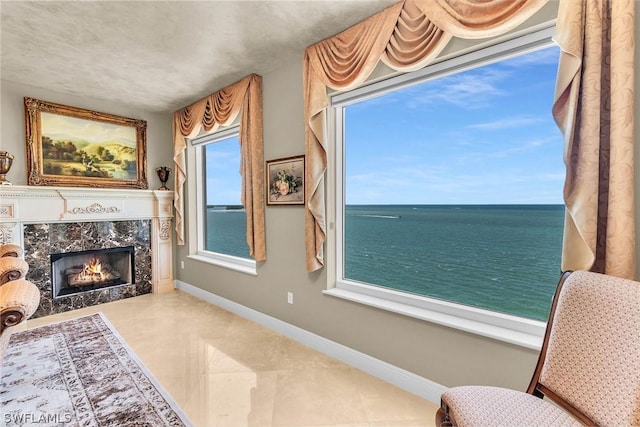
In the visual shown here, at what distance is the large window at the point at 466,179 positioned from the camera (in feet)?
5.85

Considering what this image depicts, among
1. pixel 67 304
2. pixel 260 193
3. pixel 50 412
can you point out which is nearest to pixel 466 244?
pixel 260 193

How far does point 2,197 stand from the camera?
3.05m

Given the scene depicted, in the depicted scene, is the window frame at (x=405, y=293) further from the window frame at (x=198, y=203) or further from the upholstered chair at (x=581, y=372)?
the window frame at (x=198, y=203)

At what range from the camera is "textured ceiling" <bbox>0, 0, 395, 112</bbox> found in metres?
2.01

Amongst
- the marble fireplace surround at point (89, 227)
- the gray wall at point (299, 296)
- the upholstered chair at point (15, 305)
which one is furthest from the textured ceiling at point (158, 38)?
the upholstered chair at point (15, 305)

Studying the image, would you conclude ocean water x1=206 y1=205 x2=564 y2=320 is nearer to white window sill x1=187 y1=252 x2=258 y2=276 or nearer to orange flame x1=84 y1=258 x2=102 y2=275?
white window sill x1=187 y1=252 x2=258 y2=276

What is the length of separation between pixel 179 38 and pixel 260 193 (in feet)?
4.78

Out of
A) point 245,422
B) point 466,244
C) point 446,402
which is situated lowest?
point 245,422

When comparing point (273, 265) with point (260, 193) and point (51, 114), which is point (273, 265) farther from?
point (51, 114)

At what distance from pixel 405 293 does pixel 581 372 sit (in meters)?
1.15

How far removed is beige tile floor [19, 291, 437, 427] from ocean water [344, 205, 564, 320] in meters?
0.75

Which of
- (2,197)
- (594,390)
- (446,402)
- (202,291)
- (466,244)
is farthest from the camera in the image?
(202,291)

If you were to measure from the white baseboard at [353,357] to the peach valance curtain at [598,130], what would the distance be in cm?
115

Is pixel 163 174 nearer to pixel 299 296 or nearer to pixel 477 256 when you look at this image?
pixel 299 296
